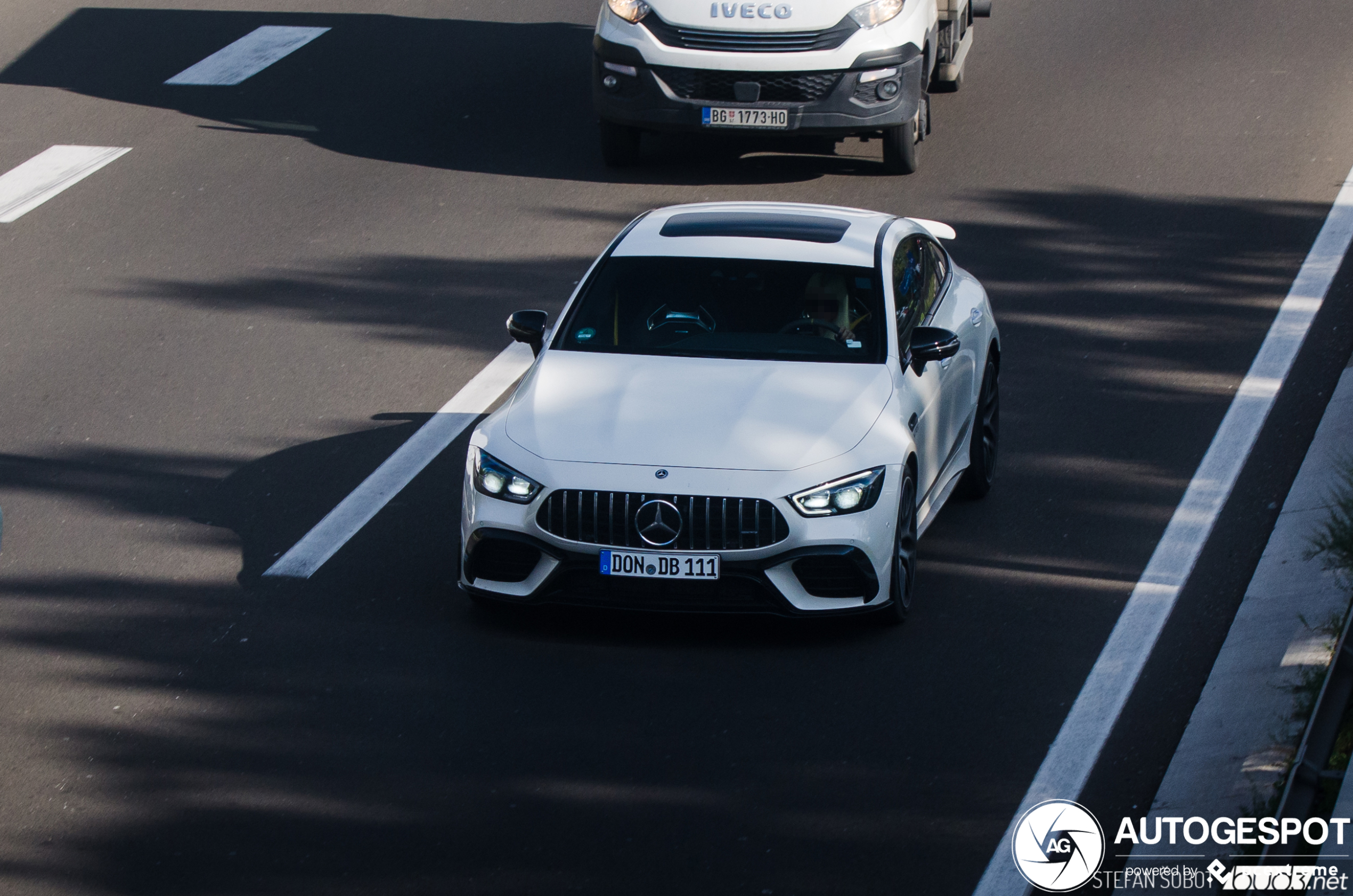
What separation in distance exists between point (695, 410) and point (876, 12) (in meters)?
7.75

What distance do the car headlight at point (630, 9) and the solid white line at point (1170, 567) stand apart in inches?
169

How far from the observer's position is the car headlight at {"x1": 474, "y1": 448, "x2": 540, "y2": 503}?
7656mm

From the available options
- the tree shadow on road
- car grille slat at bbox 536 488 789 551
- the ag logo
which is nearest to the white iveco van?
the tree shadow on road

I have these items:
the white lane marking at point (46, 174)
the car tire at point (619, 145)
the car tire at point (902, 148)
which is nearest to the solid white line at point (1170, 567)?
the car tire at point (902, 148)

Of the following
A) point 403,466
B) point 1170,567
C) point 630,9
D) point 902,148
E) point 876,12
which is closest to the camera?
point 1170,567

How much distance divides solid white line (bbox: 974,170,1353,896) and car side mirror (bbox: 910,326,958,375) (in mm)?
1357

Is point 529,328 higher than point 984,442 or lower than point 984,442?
higher

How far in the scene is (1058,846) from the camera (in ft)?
20.2

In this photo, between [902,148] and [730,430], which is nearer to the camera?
[730,430]

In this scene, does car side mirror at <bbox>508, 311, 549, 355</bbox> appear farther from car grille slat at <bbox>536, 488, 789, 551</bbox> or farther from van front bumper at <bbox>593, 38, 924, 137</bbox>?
van front bumper at <bbox>593, 38, 924, 137</bbox>

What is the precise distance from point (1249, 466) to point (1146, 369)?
5.36 feet

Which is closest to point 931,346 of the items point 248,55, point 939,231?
point 939,231

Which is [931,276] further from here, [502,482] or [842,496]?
[502,482]

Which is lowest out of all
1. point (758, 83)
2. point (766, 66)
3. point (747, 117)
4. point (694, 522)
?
point (747, 117)
